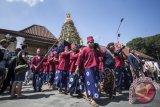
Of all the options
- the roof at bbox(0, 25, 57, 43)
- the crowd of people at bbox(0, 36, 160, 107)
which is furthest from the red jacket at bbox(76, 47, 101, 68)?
the roof at bbox(0, 25, 57, 43)

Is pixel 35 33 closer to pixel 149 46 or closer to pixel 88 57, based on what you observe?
pixel 88 57

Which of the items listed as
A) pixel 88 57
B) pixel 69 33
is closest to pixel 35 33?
pixel 69 33

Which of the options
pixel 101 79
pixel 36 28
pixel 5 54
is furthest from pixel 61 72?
pixel 36 28

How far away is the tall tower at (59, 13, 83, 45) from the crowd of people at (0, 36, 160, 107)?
845 centimetres

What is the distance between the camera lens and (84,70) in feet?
21.1

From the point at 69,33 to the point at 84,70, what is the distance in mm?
12827

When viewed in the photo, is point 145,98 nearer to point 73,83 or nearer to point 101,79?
point 101,79

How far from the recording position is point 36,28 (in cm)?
2667

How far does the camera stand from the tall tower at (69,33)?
59.6ft

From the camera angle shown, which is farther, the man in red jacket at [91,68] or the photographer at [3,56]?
the photographer at [3,56]

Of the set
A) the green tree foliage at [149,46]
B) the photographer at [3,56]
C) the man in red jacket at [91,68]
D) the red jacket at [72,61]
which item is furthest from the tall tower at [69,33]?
the green tree foliage at [149,46]

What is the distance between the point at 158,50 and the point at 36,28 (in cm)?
3890

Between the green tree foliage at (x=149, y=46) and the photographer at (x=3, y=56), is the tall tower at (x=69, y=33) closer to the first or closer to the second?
the photographer at (x=3, y=56)

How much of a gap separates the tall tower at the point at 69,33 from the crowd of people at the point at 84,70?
333 inches
